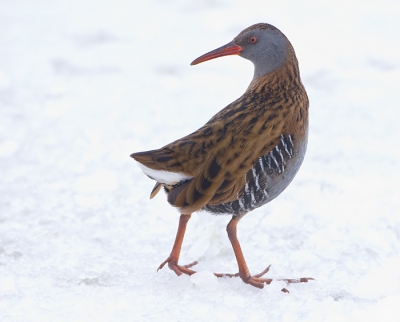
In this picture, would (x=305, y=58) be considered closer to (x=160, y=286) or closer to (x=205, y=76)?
(x=205, y=76)

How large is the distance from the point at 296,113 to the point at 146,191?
1.89 m

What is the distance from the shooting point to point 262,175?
403 cm

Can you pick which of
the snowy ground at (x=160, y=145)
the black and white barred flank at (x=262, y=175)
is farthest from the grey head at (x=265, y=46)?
the snowy ground at (x=160, y=145)

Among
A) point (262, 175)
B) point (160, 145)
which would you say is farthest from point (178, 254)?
point (160, 145)

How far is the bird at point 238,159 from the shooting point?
3975 millimetres

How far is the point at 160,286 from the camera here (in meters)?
4.22

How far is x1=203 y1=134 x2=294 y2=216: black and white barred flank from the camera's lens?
401 cm

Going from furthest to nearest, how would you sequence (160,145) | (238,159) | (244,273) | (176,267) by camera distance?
1. (160,145)
2. (176,267)
3. (244,273)
4. (238,159)

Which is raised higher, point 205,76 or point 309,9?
point 309,9

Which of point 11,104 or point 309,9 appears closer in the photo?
point 11,104

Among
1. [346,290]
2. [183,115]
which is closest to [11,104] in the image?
[183,115]

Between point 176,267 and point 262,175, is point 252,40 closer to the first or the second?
point 262,175

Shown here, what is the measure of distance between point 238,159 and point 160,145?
2566 mm

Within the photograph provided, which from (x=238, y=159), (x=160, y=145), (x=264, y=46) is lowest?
(x=160, y=145)
